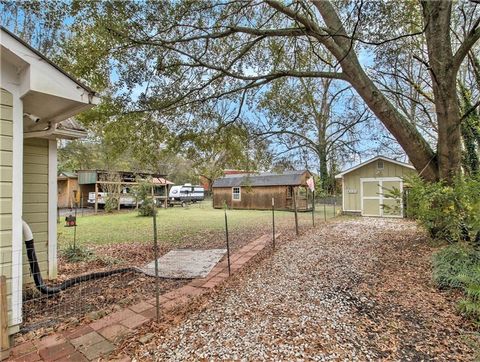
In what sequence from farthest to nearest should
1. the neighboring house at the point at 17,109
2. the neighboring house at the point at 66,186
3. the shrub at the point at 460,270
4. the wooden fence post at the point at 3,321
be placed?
the neighboring house at the point at 66,186
the shrub at the point at 460,270
the neighboring house at the point at 17,109
the wooden fence post at the point at 3,321

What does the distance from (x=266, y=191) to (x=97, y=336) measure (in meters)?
17.3

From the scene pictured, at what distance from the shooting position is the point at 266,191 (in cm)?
1947

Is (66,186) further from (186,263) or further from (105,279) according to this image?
(105,279)

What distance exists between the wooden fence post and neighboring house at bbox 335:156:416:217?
13.6 meters

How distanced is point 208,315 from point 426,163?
5800mm

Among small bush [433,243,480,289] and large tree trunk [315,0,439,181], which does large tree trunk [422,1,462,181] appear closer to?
large tree trunk [315,0,439,181]

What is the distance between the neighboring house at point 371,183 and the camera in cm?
1301

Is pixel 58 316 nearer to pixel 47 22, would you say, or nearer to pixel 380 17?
pixel 47 22

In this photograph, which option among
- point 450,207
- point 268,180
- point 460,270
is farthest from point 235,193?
point 460,270

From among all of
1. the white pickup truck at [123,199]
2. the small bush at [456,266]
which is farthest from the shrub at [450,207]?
the white pickup truck at [123,199]

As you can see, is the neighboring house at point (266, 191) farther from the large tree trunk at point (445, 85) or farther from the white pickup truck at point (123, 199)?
the large tree trunk at point (445, 85)

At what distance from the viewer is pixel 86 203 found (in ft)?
68.5

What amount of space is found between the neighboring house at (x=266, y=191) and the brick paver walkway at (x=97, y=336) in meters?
13.6

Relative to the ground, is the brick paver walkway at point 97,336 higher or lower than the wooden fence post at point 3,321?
lower
